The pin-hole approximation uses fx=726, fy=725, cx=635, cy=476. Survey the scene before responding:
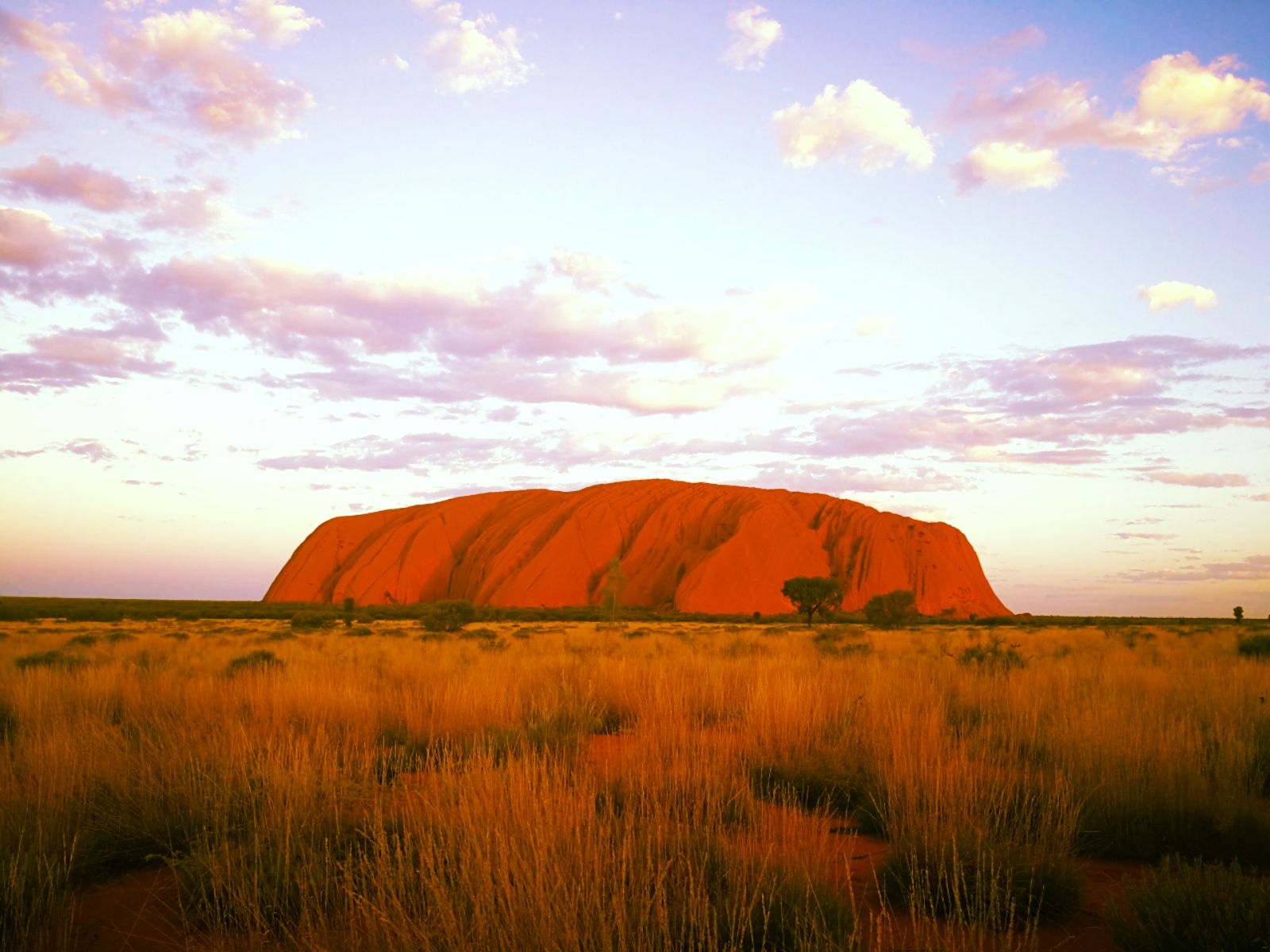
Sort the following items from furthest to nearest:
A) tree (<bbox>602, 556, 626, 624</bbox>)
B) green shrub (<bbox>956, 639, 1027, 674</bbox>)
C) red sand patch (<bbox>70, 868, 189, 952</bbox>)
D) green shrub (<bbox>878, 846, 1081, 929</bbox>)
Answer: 1. tree (<bbox>602, 556, 626, 624</bbox>)
2. green shrub (<bbox>956, 639, 1027, 674</bbox>)
3. green shrub (<bbox>878, 846, 1081, 929</bbox>)
4. red sand patch (<bbox>70, 868, 189, 952</bbox>)


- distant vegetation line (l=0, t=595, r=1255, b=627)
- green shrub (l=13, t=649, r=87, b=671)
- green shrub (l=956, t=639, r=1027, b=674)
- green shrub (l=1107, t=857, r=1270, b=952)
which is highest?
green shrub (l=1107, t=857, r=1270, b=952)

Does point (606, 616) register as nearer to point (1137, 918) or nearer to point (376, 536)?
point (376, 536)

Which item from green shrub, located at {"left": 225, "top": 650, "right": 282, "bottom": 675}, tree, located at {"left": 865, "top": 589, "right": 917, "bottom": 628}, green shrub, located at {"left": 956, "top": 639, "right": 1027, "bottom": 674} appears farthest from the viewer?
tree, located at {"left": 865, "top": 589, "right": 917, "bottom": 628}

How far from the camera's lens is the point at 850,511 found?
78250mm

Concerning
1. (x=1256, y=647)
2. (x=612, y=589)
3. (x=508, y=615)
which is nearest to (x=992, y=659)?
(x=1256, y=647)

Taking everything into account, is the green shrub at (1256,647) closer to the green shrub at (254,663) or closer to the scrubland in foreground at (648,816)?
the scrubland in foreground at (648,816)

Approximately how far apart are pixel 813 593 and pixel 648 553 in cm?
2614

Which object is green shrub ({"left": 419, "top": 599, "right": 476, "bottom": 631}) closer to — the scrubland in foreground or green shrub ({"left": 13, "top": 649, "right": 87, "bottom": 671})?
green shrub ({"left": 13, "top": 649, "right": 87, "bottom": 671})

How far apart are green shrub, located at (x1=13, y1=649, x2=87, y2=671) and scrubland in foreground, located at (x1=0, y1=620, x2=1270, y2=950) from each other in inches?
190

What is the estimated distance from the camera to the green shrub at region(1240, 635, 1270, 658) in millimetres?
15527

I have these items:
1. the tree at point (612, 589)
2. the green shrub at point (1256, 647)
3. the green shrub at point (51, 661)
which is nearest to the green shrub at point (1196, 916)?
the green shrub at point (51, 661)

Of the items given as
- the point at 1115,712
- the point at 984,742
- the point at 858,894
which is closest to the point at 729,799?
the point at 858,894

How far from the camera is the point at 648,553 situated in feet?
240

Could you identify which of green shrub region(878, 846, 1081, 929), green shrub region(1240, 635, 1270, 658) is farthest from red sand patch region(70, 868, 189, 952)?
green shrub region(1240, 635, 1270, 658)
